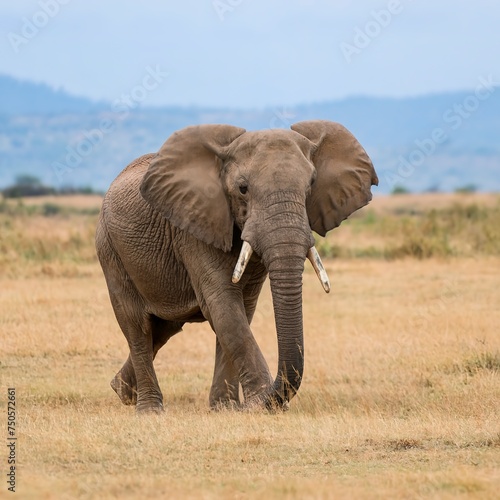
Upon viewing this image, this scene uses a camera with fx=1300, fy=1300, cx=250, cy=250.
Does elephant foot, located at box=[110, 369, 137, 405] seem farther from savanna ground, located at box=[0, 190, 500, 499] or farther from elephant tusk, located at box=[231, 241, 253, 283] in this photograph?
elephant tusk, located at box=[231, 241, 253, 283]

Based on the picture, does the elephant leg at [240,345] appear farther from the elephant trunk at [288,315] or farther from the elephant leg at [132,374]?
the elephant leg at [132,374]

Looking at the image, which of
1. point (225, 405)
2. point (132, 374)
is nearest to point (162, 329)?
point (132, 374)

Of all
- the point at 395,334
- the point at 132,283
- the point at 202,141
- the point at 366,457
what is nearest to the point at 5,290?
the point at 395,334

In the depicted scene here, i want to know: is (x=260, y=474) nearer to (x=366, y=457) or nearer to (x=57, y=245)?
(x=366, y=457)

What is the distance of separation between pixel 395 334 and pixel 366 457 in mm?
6973

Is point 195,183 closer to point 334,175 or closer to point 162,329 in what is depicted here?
point 334,175

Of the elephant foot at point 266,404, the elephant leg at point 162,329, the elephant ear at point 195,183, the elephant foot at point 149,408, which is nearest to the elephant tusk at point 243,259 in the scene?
the elephant ear at point 195,183

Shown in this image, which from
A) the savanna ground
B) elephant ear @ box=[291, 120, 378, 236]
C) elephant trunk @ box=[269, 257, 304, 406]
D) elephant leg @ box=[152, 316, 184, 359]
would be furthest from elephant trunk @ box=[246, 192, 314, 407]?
elephant leg @ box=[152, 316, 184, 359]

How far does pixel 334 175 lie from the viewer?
33.8 feet

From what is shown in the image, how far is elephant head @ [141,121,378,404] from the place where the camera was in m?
9.20

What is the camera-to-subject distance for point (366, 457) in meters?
7.86

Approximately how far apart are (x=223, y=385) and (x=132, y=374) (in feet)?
4.36

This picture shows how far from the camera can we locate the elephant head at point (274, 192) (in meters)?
9.20

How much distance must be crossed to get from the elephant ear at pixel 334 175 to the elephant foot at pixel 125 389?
2.60 metres
